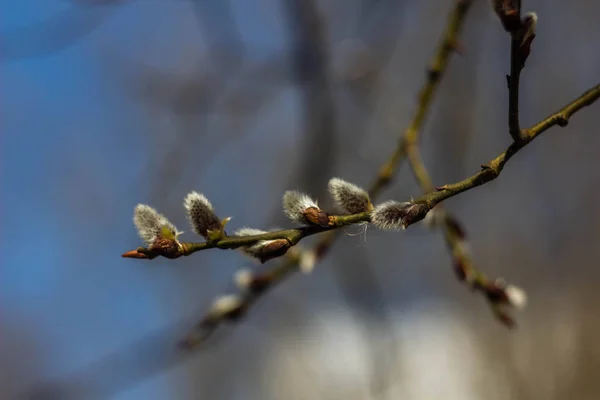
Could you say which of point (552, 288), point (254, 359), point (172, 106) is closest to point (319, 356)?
point (254, 359)

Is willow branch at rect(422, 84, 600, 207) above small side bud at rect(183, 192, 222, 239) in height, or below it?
below

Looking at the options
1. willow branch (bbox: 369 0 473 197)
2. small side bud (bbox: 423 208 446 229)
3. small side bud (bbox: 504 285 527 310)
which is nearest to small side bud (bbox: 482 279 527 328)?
small side bud (bbox: 504 285 527 310)

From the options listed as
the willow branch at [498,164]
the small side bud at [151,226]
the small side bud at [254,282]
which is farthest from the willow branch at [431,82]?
the small side bud at [151,226]

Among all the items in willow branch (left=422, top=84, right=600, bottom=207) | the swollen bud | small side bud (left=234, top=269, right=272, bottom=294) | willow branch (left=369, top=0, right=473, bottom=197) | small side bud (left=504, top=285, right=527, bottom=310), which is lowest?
small side bud (left=504, top=285, right=527, bottom=310)

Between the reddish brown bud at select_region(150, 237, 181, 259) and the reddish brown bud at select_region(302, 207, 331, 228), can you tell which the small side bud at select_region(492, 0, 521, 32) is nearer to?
the reddish brown bud at select_region(302, 207, 331, 228)

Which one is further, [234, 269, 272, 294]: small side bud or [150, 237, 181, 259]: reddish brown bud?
[234, 269, 272, 294]: small side bud

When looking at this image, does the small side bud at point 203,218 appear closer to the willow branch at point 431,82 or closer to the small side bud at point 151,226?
the small side bud at point 151,226

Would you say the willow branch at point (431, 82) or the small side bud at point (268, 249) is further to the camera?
the willow branch at point (431, 82)
